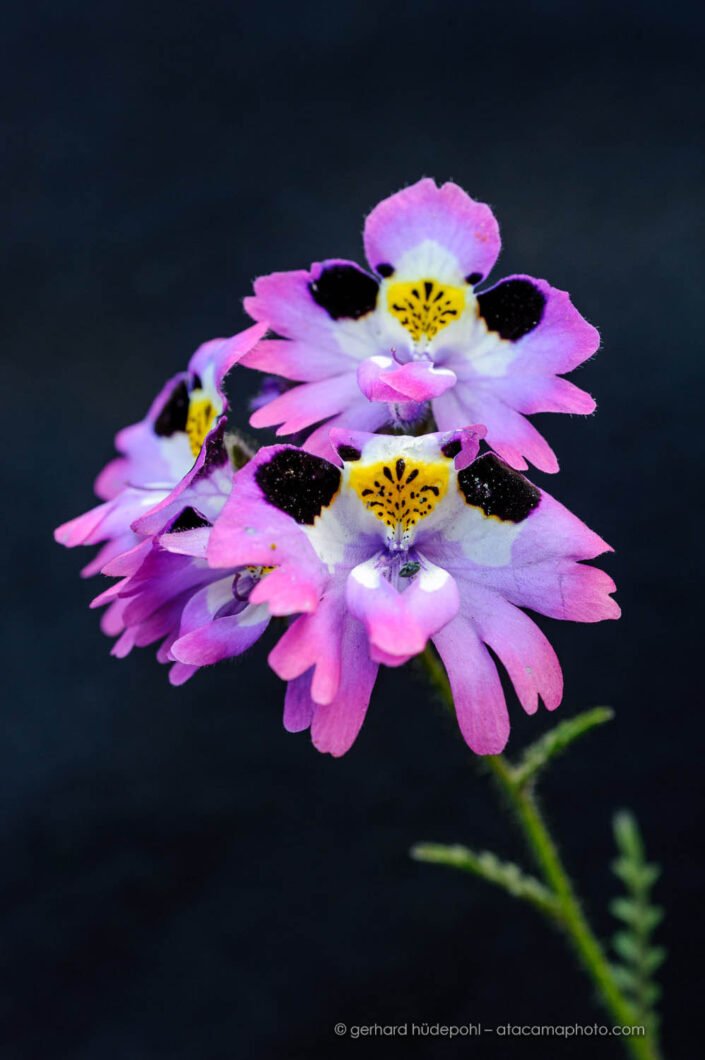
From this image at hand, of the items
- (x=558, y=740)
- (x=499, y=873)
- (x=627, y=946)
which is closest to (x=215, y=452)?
(x=558, y=740)

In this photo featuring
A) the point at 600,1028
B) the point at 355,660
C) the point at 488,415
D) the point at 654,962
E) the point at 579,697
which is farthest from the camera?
the point at 579,697

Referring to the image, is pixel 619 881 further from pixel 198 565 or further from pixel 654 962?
pixel 198 565

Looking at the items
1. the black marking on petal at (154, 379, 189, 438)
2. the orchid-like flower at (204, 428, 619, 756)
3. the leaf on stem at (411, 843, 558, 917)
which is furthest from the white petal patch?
the leaf on stem at (411, 843, 558, 917)

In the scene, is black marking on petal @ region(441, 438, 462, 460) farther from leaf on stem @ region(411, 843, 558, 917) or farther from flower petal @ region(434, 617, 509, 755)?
leaf on stem @ region(411, 843, 558, 917)

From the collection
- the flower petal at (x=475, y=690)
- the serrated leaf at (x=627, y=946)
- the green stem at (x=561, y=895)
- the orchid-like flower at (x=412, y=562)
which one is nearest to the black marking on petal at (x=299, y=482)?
the orchid-like flower at (x=412, y=562)

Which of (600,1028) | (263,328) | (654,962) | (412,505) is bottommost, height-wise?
(600,1028)

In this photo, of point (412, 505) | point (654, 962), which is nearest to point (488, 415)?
point (412, 505)

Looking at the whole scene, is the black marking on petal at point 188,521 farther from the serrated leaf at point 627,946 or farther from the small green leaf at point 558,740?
the serrated leaf at point 627,946
